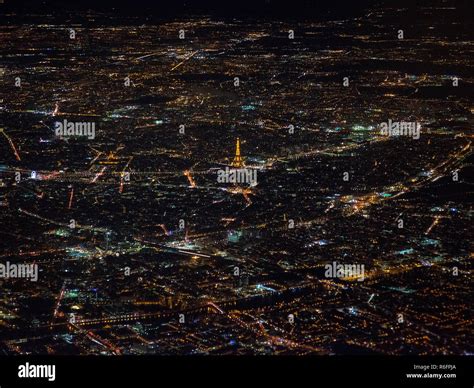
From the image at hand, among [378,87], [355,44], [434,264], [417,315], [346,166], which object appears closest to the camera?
[417,315]

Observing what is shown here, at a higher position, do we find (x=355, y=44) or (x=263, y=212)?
(x=355, y=44)

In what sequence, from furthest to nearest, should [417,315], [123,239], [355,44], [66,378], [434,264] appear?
1. [355,44]
2. [123,239]
3. [434,264]
4. [417,315]
5. [66,378]

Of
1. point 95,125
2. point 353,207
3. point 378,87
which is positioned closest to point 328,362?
point 353,207

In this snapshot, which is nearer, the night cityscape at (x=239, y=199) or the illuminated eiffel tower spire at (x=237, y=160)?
the night cityscape at (x=239, y=199)

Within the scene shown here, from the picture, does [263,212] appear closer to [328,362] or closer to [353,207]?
[353,207]

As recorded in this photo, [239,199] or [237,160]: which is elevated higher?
[237,160]

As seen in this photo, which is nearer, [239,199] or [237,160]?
[239,199]

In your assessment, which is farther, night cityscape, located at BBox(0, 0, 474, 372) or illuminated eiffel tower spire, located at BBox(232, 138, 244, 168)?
illuminated eiffel tower spire, located at BBox(232, 138, 244, 168)

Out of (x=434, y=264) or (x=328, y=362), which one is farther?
(x=434, y=264)
